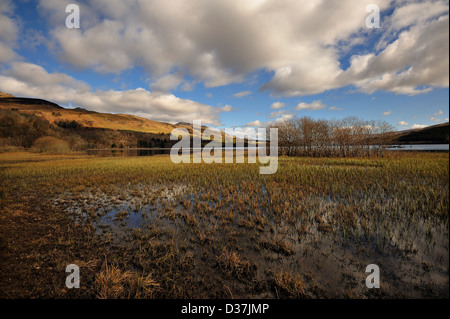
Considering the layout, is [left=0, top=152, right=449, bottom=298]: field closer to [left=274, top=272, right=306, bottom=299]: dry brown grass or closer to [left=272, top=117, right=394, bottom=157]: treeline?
[left=274, top=272, right=306, bottom=299]: dry brown grass

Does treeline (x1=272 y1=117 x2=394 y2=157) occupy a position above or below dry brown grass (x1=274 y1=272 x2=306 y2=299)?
above

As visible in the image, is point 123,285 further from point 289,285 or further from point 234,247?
point 289,285

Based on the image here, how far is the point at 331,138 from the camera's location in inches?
1449

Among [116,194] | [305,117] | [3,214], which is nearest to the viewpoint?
[3,214]

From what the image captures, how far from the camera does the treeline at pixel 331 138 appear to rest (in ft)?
102

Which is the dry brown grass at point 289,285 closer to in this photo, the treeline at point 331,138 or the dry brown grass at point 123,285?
the dry brown grass at point 123,285

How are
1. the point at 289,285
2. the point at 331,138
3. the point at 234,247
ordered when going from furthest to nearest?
the point at 331,138
the point at 234,247
the point at 289,285

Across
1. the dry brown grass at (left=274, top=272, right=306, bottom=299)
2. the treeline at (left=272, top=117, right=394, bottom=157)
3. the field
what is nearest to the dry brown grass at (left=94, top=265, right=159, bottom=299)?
the field

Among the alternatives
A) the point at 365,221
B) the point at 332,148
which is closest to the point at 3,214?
the point at 365,221

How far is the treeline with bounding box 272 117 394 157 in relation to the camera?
102ft

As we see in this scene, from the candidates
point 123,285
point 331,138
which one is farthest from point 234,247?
point 331,138

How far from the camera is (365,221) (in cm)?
627
